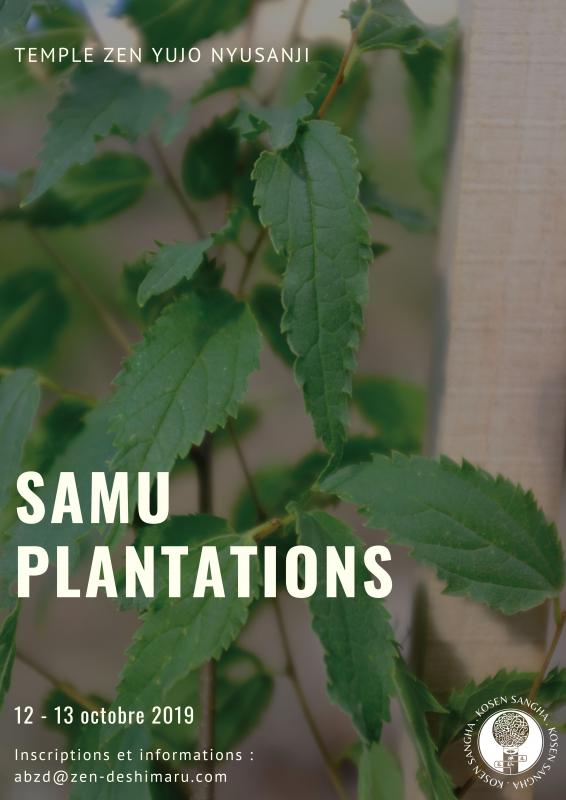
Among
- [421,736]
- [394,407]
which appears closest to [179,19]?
[394,407]

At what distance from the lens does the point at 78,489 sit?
356 millimetres

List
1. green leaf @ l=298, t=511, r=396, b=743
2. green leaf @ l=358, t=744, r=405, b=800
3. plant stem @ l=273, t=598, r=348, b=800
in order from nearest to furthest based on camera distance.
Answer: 1. green leaf @ l=298, t=511, r=396, b=743
2. green leaf @ l=358, t=744, r=405, b=800
3. plant stem @ l=273, t=598, r=348, b=800

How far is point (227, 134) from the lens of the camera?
42 cm

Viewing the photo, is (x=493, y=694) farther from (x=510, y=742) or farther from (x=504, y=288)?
(x=504, y=288)

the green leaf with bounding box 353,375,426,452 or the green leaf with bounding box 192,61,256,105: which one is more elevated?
the green leaf with bounding box 192,61,256,105

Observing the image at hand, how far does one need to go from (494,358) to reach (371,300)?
110 millimetres

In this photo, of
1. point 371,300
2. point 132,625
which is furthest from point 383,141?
point 132,625

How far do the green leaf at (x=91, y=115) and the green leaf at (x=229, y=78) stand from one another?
23 millimetres


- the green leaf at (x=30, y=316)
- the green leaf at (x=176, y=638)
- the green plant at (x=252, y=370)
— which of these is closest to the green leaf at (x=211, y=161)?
the green plant at (x=252, y=370)

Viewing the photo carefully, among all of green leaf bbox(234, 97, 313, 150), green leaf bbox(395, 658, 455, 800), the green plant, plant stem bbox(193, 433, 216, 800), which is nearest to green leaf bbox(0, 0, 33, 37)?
the green plant

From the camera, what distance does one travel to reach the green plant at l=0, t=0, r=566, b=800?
0.99ft

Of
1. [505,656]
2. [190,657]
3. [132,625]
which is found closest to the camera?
[190,657]

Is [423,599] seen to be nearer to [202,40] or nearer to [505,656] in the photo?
[505,656]

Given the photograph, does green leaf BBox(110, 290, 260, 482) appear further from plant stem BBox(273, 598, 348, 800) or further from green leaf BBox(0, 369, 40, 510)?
plant stem BBox(273, 598, 348, 800)
